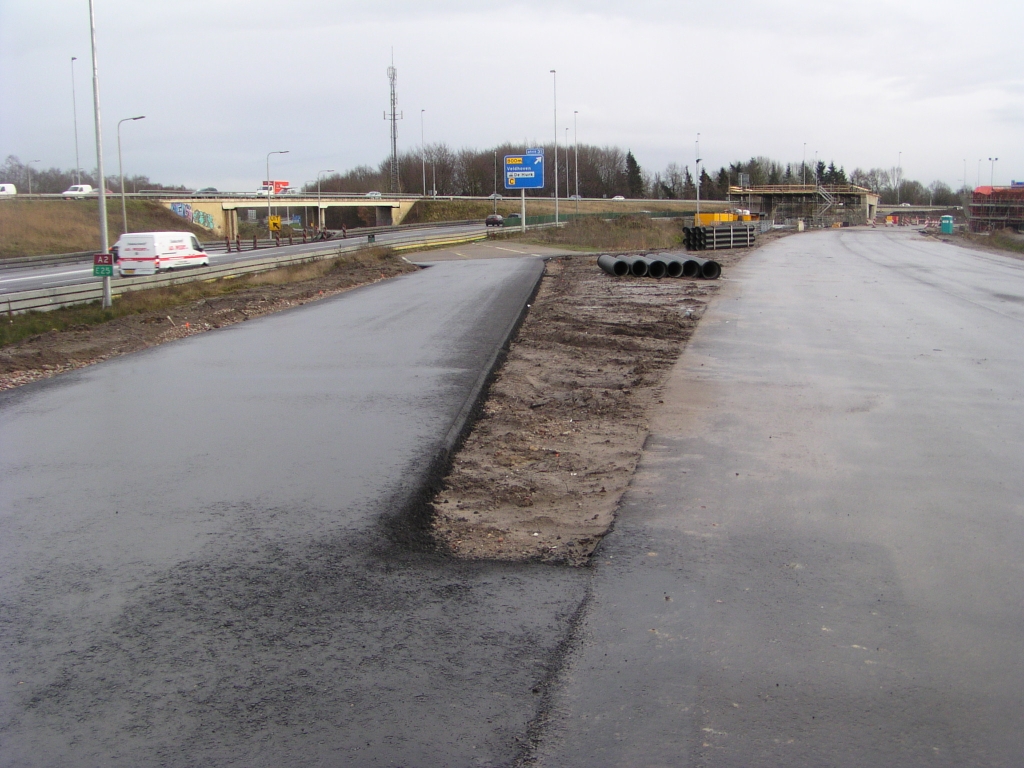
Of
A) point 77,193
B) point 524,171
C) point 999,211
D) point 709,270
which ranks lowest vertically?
point 709,270

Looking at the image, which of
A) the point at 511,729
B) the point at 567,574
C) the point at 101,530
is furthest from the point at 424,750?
the point at 101,530

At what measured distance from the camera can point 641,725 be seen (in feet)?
13.6

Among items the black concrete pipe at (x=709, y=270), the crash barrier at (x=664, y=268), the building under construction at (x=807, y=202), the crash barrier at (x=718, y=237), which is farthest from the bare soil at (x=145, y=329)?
the building under construction at (x=807, y=202)

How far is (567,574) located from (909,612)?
219 centimetres

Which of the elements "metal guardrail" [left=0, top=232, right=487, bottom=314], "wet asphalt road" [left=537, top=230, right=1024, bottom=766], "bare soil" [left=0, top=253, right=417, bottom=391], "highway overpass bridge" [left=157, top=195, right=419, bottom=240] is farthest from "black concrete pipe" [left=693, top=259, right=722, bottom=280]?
"highway overpass bridge" [left=157, top=195, right=419, bottom=240]

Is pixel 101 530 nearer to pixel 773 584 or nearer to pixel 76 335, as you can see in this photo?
pixel 773 584

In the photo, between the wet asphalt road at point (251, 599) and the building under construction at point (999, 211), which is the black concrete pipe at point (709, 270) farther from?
the building under construction at point (999, 211)

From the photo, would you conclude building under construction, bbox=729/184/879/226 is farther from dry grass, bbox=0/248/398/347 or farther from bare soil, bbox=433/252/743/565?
bare soil, bbox=433/252/743/565

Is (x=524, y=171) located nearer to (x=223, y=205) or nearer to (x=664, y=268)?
(x=664, y=268)

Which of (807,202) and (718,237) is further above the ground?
(807,202)

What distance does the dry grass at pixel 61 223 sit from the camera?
211ft

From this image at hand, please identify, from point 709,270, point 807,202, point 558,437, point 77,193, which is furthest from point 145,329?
point 807,202

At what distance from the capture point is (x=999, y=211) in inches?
3752

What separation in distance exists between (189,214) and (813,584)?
3615 inches
